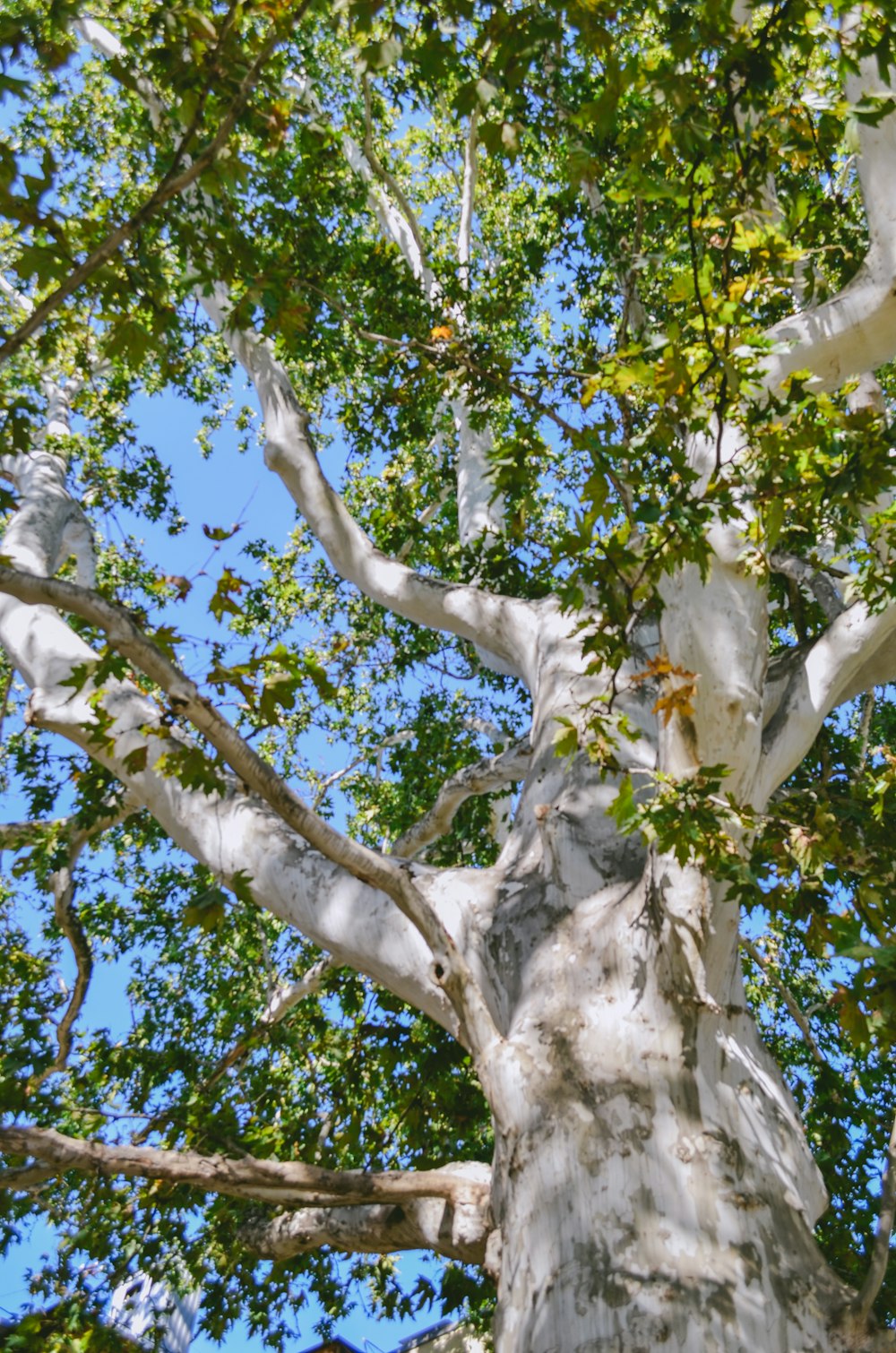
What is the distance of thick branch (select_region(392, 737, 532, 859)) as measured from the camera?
196 inches

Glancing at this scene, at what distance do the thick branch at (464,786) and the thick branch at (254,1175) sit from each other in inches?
72.5

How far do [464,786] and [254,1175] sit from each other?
8.68 feet

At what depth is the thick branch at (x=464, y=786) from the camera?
16.4 ft

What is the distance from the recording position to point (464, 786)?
17.8 ft

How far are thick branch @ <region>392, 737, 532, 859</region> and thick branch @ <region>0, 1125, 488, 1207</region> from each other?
184 cm

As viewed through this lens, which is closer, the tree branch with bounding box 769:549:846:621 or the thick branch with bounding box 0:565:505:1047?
the thick branch with bounding box 0:565:505:1047

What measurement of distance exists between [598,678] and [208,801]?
1437 mm

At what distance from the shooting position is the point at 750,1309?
204 cm

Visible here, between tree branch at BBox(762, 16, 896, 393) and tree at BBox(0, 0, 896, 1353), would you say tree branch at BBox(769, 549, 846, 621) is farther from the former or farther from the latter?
tree branch at BBox(762, 16, 896, 393)

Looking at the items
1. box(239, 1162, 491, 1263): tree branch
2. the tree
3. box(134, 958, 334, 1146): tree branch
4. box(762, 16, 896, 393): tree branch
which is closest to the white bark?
the tree

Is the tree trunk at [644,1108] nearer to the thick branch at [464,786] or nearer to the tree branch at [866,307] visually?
the tree branch at [866,307]

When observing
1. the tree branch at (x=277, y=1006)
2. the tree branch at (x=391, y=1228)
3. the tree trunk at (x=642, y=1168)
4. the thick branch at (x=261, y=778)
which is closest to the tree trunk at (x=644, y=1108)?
the tree trunk at (x=642, y=1168)

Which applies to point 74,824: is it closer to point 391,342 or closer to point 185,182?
→ point 391,342

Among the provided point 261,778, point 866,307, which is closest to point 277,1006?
point 261,778
